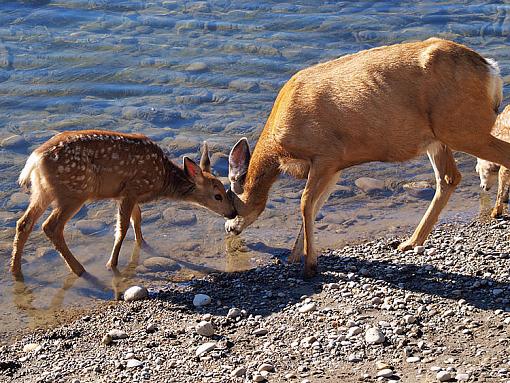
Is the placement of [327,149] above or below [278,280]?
above

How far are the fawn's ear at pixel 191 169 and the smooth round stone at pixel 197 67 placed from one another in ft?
Answer: 15.2

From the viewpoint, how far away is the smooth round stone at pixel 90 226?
1111cm

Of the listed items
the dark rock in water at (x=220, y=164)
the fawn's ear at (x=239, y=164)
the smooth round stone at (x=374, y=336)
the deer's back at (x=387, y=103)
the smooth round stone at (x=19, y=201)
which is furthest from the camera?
the dark rock in water at (x=220, y=164)

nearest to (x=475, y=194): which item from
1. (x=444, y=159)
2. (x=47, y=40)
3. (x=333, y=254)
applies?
(x=444, y=159)

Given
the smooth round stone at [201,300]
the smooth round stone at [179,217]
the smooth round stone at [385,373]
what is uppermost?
the smooth round stone at [385,373]

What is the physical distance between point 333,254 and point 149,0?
933cm

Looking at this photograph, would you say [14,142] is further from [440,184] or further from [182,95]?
[440,184]

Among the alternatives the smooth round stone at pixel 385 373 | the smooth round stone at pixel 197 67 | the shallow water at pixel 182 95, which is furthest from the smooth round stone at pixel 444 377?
the smooth round stone at pixel 197 67

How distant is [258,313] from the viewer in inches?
346

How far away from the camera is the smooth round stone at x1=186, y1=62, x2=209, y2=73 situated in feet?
51.3

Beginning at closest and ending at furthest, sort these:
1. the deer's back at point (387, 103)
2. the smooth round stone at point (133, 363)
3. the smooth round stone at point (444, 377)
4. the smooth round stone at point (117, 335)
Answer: the smooth round stone at point (444, 377) → the smooth round stone at point (133, 363) → the smooth round stone at point (117, 335) → the deer's back at point (387, 103)

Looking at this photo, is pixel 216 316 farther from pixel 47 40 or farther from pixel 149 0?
pixel 149 0

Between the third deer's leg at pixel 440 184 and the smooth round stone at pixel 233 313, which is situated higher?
the third deer's leg at pixel 440 184

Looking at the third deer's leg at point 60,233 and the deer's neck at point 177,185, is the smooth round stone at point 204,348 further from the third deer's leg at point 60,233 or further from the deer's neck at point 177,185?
the deer's neck at point 177,185
